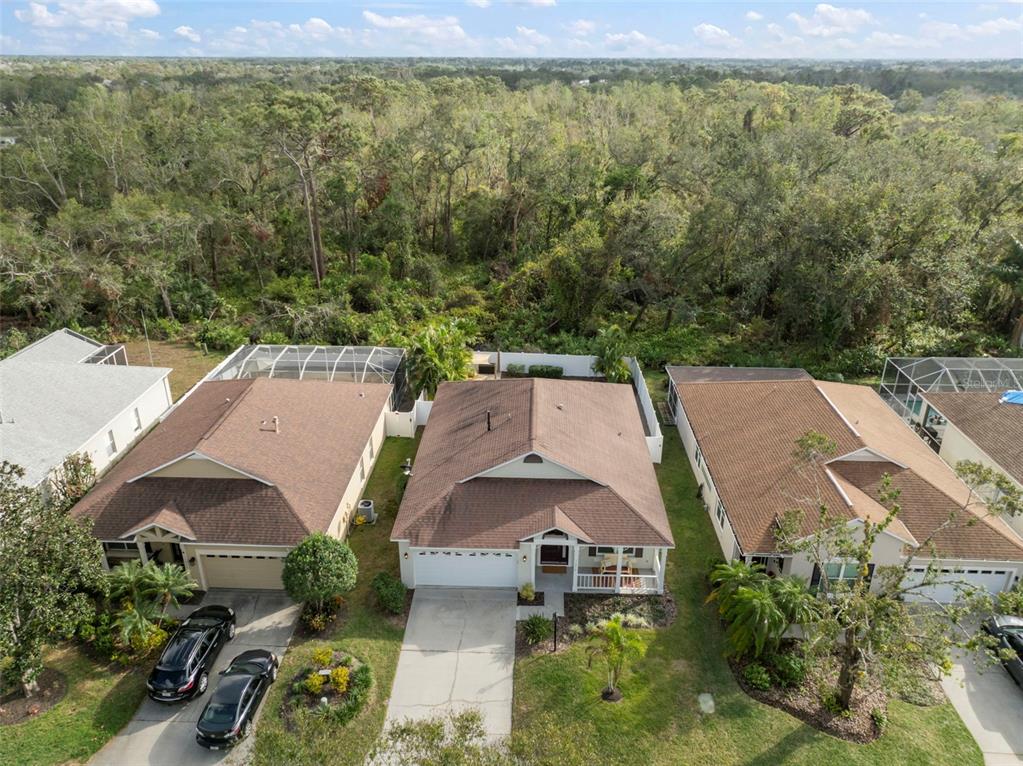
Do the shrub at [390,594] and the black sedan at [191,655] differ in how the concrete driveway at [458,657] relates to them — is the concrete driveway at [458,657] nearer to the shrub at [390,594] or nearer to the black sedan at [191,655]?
the shrub at [390,594]

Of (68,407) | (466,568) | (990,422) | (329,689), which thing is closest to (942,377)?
(990,422)

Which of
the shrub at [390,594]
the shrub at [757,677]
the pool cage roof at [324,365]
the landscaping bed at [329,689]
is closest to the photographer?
the landscaping bed at [329,689]

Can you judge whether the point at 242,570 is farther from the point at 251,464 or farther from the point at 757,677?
the point at 757,677

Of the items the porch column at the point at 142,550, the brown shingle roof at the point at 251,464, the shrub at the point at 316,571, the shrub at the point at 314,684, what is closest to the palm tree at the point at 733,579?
the shrub at the point at 316,571

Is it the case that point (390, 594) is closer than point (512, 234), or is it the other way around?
point (390, 594)

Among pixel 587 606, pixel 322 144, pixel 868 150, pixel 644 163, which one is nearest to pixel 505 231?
pixel 644 163
